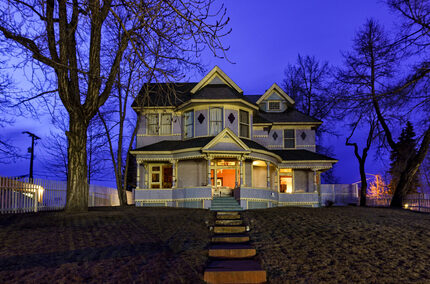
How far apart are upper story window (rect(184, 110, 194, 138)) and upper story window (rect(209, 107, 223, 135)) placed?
1.44m

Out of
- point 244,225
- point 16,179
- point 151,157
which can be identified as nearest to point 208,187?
point 151,157

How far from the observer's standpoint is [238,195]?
2111cm

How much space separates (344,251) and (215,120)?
1570 cm

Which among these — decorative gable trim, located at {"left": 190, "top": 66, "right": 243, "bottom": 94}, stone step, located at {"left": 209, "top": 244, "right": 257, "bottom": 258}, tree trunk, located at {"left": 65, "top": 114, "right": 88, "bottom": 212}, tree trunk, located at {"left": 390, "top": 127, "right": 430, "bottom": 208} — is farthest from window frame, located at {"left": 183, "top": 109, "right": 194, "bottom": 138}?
stone step, located at {"left": 209, "top": 244, "right": 257, "bottom": 258}

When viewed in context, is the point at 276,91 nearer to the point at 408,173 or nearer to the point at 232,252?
the point at 408,173

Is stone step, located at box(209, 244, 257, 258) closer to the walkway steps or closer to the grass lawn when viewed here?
the grass lawn

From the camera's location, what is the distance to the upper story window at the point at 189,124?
24016 millimetres

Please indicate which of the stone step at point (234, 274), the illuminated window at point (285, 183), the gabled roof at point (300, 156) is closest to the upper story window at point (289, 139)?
the gabled roof at point (300, 156)

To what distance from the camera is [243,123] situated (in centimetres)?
2416

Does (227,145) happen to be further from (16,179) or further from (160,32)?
(160,32)

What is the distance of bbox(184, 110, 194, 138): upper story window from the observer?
24.0 metres

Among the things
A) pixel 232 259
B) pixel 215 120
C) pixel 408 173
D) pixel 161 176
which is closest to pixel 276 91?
pixel 215 120

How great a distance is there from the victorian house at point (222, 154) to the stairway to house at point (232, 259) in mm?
9361

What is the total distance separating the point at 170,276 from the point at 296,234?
495 cm
